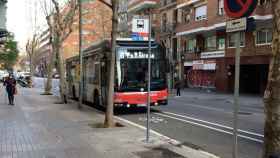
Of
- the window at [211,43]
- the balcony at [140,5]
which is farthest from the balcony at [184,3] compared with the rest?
the balcony at [140,5]

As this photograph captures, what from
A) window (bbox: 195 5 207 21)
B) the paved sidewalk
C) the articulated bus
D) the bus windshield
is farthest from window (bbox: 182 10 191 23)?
the paved sidewalk

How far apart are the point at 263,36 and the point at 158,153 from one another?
2848 cm

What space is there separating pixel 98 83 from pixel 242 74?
930 inches

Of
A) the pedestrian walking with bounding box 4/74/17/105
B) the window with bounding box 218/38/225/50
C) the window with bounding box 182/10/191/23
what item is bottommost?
the pedestrian walking with bounding box 4/74/17/105

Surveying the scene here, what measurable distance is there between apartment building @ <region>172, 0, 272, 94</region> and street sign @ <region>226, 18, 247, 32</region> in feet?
90.3

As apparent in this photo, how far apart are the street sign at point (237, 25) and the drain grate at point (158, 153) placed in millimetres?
3357

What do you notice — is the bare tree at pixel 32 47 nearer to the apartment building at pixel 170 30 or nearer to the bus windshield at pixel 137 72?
the apartment building at pixel 170 30

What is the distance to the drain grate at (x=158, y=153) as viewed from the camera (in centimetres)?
866

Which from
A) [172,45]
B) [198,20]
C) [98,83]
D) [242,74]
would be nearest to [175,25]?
[172,45]

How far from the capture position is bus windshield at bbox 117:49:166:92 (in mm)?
17328

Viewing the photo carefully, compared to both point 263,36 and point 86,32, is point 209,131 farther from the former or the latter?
point 86,32

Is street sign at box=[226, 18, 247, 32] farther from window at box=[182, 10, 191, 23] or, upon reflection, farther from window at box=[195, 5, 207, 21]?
window at box=[182, 10, 191, 23]

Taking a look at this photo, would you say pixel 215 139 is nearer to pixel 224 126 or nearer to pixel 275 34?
pixel 224 126

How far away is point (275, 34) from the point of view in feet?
20.8
